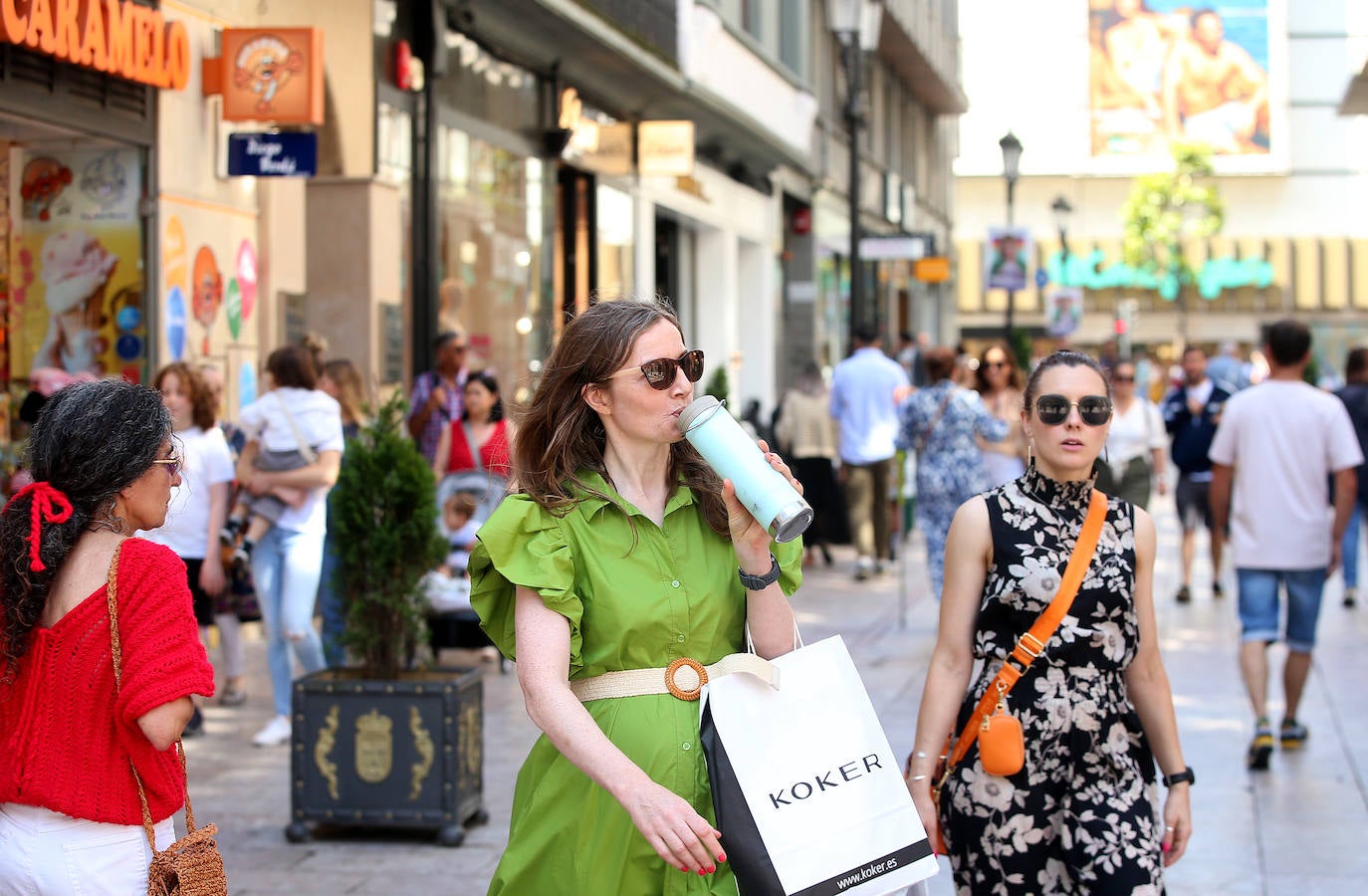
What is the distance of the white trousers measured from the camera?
2.96 metres

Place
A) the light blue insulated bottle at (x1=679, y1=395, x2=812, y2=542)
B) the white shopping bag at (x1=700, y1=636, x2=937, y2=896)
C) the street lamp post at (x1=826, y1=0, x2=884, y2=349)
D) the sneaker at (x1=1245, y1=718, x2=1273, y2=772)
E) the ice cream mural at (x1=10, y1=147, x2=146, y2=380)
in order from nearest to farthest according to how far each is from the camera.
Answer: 1. the light blue insulated bottle at (x1=679, y1=395, x2=812, y2=542)
2. the white shopping bag at (x1=700, y1=636, x2=937, y2=896)
3. the sneaker at (x1=1245, y1=718, x2=1273, y2=772)
4. the ice cream mural at (x1=10, y1=147, x2=146, y2=380)
5. the street lamp post at (x1=826, y1=0, x2=884, y2=349)

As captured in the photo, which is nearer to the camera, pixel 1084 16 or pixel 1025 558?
pixel 1025 558

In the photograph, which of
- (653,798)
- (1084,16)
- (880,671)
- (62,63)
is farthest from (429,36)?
(1084,16)

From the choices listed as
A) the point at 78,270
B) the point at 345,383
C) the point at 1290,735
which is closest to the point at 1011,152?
the point at 78,270

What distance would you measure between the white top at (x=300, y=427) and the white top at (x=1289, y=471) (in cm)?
425

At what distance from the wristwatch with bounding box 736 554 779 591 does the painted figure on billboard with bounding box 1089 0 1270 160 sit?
276 feet

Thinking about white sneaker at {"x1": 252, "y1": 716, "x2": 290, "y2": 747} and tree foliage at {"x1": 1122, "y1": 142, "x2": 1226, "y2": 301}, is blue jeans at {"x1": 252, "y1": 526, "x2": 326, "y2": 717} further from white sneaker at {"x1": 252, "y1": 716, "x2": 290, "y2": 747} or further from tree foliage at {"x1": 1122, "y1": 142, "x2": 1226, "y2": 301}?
tree foliage at {"x1": 1122, "y1": 142, "x2": 1226, "y2": 301}

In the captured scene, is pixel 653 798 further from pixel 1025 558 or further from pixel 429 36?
pixel 429 36

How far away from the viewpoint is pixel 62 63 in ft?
29.6

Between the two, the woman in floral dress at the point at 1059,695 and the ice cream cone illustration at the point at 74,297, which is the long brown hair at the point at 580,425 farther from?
the ice cream cone illustration at the point at 74,297

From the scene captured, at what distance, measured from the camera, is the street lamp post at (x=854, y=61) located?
16812 mm

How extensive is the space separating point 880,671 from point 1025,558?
21.0ft

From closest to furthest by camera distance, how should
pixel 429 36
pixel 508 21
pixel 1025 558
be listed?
pixel 1025 558, pixel 429 36, pixel 508 21

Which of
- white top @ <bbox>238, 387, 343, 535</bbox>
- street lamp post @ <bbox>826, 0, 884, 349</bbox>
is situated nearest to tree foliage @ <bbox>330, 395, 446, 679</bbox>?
white top @ <bbox>238, 387, 343, 535</bbox>
